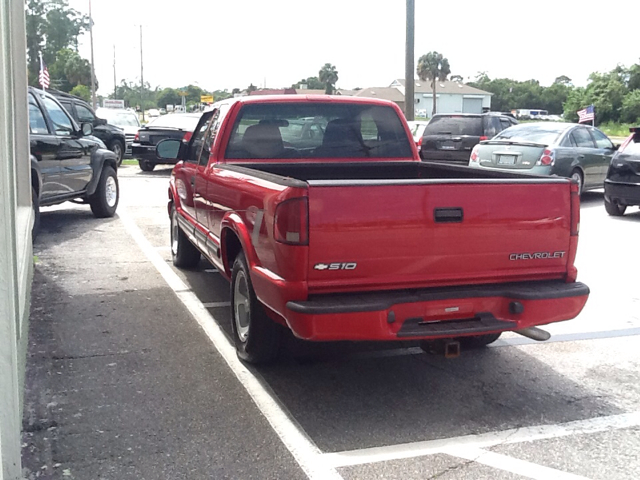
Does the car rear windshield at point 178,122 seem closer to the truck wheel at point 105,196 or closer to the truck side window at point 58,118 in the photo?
the truck wheel at point 105,196

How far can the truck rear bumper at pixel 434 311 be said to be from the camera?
13.1ft

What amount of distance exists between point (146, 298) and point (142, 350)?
1.55m

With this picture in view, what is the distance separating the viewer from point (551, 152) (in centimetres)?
1347

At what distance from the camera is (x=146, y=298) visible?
22.5ft

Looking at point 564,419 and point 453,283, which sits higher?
point 453,283

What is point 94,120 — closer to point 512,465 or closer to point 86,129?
point 86,129

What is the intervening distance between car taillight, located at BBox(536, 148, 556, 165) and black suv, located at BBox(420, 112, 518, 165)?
430cm

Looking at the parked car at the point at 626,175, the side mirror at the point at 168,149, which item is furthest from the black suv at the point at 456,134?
the side mirror at the point at 168,149

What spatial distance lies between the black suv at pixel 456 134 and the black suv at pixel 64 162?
9014 mm

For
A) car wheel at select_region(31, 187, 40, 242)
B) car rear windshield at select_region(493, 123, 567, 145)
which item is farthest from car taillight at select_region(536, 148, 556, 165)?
car wheel at select_region(31, 187, 40, 242)

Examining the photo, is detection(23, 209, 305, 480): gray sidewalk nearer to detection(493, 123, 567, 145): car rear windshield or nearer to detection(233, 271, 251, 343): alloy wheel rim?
detection(233, 271, 251, 343): alloy wheel rim

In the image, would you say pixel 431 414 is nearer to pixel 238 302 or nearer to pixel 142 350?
pixel 238 302

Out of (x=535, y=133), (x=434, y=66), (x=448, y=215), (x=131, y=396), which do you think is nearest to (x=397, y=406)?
(x=448, y=215)

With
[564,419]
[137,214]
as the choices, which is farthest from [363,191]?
[137,214]
